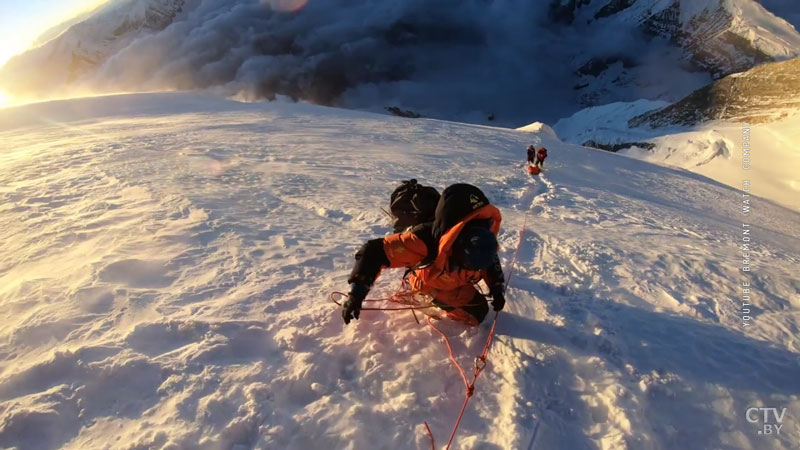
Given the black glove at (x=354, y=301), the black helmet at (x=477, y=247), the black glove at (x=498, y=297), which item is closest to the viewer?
the black helmet at (x=477, y=247)

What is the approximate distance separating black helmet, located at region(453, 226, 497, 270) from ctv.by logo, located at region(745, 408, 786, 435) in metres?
1.65

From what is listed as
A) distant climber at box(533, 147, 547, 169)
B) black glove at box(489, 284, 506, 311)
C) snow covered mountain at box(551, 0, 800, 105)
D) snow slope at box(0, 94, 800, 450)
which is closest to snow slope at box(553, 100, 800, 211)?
distant climber at box(533, 147, 547, 169)

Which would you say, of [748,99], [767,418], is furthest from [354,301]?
[748,99]

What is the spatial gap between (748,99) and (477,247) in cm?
6591

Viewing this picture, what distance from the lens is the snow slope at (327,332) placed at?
2229 millimetres

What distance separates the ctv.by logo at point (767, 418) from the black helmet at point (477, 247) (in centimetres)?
165

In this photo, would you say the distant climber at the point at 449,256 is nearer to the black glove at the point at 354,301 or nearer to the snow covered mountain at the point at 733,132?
the black glove at the point at 354,301

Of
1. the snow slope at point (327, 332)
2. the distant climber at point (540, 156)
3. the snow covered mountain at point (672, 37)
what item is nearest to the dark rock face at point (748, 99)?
the distant climber at point (540, 156)

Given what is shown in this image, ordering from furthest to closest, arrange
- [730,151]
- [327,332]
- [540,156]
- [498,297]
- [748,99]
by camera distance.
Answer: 1. [748,99]
2. [730,151]
3. [540,156]
4. [498,297]
5. [327,332]

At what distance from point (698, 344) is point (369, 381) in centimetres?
225

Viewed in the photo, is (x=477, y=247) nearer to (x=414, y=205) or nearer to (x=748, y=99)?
(x=414, y=205)

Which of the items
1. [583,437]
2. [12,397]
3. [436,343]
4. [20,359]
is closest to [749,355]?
[583,437]

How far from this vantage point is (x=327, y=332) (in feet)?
9.63

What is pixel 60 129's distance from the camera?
11195 mm
